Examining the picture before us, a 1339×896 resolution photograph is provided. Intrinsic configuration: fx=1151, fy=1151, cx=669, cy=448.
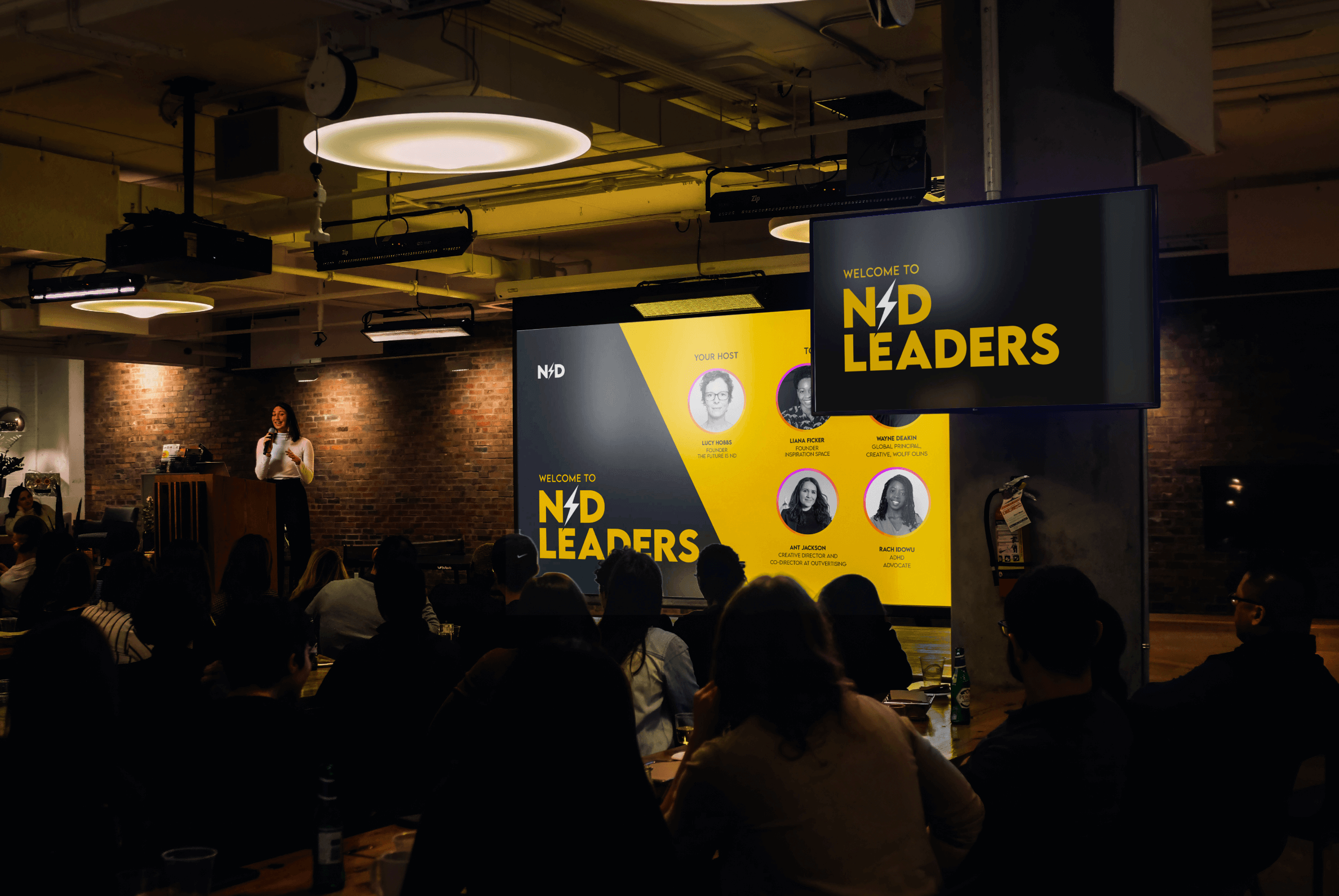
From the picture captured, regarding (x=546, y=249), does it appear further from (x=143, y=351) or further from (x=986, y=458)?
(x=986, y=458)

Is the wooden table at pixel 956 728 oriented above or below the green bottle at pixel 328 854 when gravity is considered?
below

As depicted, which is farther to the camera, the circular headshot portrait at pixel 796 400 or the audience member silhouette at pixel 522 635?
the circular headshot portrait at pixel 796 400

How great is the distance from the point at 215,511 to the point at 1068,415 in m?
8.06

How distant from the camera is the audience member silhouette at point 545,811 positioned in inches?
63.9

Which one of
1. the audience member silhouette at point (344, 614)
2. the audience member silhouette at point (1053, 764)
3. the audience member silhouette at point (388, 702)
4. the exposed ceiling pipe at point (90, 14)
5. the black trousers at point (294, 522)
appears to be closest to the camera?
the audience member silhouette at point (1053, 764)

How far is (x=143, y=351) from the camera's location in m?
14.9

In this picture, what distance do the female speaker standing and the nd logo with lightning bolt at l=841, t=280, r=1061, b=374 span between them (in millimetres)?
7514

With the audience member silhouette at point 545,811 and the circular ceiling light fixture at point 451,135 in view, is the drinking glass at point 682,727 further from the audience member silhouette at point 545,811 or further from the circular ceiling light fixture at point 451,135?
the circular ceiling light fixture at point 451,135

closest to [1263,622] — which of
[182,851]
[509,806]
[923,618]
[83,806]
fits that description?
[509,806]

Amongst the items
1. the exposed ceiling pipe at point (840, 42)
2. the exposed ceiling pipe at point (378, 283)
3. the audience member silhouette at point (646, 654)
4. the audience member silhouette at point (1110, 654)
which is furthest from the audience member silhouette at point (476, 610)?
the exposed ceiling pipe at point (378, 283)

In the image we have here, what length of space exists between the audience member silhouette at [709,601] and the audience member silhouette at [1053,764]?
82.0 inches

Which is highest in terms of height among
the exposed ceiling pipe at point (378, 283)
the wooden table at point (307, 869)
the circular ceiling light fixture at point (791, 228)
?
the exposed ceiling pipe at point (378, 283)

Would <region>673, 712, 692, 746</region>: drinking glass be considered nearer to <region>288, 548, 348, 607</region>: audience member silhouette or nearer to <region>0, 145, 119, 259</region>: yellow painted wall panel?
<region>288, 548, 348, 607</region>: audience member silhouette

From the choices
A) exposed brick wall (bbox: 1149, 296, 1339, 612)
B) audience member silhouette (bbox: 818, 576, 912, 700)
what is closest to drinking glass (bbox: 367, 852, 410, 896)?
audience member silhouette (bbox: 818, 576, 912, 700)
